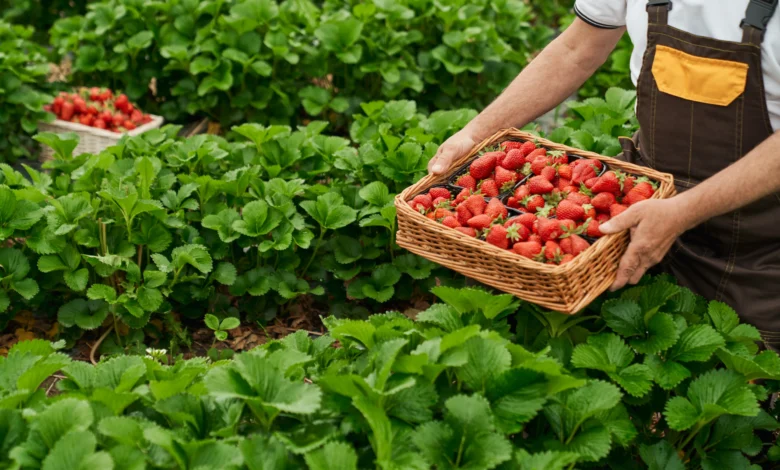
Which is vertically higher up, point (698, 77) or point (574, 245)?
point (698, 77)

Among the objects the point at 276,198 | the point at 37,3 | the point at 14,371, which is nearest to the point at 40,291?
the point at 276,198

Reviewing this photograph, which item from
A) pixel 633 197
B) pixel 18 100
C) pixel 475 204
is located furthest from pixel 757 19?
pixel 18 100

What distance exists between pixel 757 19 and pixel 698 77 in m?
0.22

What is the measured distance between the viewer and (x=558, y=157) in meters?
2.78

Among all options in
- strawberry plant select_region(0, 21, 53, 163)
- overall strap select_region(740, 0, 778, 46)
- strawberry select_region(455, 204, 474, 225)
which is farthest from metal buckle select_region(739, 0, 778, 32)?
strawberry plant select_region(0, 21, 53, 163)

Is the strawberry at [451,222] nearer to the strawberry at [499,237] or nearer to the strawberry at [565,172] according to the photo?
A: the strawberry at [499,237]

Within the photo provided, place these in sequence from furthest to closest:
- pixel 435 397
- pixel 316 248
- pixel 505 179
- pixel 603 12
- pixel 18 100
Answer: pixel 18 100 → pixel 316 248 → pixel 603 12 → pixel 505 179 → pixel 435 397

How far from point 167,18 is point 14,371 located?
3.48 meters

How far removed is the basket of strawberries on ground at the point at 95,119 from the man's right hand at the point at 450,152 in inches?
97.8

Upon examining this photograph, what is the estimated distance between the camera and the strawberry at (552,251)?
2324 mm

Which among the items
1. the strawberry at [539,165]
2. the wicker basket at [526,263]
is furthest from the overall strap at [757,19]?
the strawberry at [539,165]

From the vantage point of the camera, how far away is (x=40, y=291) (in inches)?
136

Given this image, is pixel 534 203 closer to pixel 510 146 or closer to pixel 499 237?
pixel 499 237

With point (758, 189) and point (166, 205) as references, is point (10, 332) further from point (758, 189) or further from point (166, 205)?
point (758, 189)
